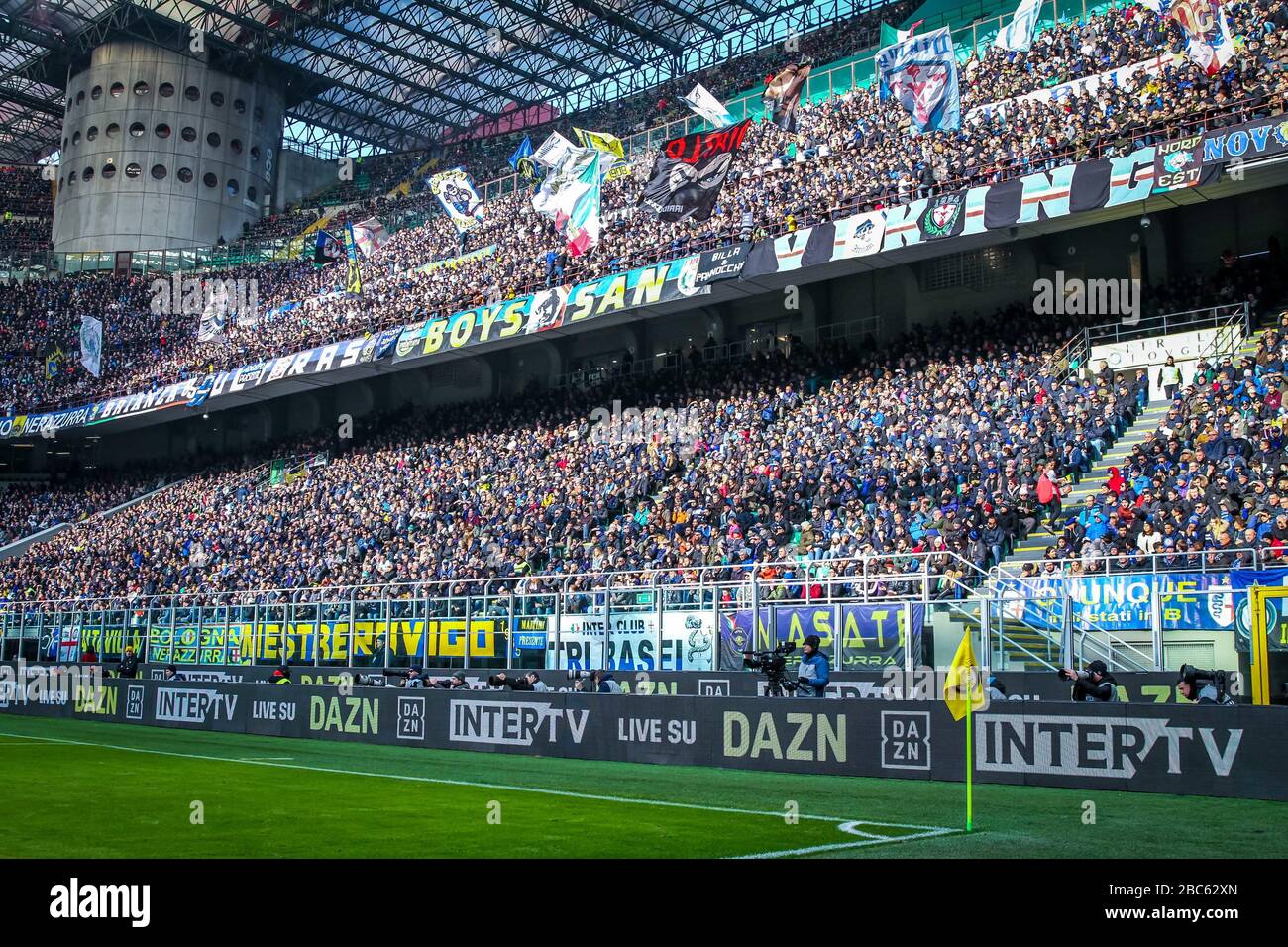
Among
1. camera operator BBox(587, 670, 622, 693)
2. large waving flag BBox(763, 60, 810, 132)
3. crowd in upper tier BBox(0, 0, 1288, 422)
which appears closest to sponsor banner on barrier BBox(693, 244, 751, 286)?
crowd in upper tier BBox(0, 0, 1288, 422)

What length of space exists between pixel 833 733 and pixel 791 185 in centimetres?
2349

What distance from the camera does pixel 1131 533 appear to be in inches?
827

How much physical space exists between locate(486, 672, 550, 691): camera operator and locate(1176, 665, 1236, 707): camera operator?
11.0m

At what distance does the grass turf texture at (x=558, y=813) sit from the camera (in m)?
8.84

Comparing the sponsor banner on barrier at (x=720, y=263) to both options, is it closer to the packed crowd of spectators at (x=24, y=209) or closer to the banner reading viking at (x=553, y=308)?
the banner reading viking at (x=553, y=308)

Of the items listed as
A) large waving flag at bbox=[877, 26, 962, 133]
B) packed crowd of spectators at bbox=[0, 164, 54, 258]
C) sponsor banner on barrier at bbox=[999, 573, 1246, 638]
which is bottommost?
sponsor banner on barrier at bbox=[999, 573, 1246, 638]

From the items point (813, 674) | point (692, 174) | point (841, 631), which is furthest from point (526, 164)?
point (813, 674)

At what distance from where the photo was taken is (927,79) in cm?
3109

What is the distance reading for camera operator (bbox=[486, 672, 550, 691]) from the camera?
2152 cm

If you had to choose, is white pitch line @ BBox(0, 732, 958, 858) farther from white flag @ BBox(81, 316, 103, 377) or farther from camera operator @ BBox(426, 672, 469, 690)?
white flag @ BBox(81, 316, 103, 377)
